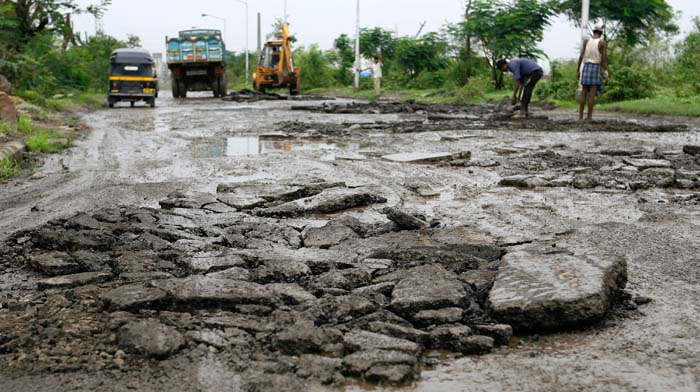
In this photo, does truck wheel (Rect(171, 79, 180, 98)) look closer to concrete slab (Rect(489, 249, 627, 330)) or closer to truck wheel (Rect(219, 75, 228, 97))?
truck wheel (Rect(219, 75, 228, 97))

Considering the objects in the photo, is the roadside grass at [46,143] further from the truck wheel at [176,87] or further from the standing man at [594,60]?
the truck wheel at [176,87]

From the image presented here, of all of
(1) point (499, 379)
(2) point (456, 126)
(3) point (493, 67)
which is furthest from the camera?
(3) point (493, 67)

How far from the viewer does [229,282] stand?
3168 millimetres

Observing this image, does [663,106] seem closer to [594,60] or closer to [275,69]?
[594,60]

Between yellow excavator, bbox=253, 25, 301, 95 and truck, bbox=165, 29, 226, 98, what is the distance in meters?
2.09

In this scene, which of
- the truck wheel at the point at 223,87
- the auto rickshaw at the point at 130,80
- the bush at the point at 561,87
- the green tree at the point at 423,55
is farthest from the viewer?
the green tree at the point at 423,55

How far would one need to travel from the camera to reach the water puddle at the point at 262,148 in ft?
29.1

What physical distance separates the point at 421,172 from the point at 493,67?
21.8 m

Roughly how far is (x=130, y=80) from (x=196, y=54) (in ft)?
20.4

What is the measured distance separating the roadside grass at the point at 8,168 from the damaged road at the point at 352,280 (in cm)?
41

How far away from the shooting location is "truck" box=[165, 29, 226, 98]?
1153 inches

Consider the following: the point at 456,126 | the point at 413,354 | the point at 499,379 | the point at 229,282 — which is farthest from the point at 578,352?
the point at 456,126

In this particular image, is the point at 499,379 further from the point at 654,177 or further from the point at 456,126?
the point at 456,126

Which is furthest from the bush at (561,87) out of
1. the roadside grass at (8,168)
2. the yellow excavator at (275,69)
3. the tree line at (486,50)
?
the roadside grass at (8,168)
